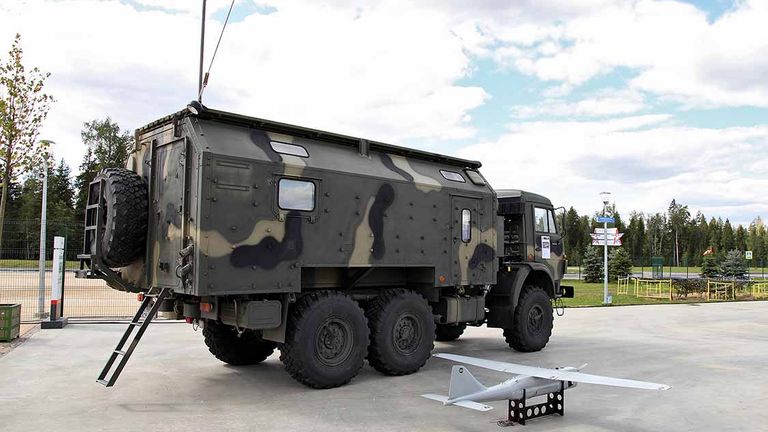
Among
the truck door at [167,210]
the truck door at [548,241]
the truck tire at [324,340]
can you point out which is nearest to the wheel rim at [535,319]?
the truck door at [548,241]

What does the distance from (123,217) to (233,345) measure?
2.77 m

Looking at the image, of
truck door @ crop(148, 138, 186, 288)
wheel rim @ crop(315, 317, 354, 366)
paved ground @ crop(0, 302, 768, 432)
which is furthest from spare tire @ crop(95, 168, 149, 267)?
wheel rim @ crop(315, 317, 354, 366)

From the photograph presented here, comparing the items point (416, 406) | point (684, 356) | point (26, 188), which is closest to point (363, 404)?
point (416, 406)

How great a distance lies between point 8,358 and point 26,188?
52.7 m

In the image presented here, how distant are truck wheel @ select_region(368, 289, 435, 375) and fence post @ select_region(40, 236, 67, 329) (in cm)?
794

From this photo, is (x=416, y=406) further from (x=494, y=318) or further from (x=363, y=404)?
(x=494, y=318)

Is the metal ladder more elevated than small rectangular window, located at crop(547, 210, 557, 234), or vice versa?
small rectangular window, located at crop(547, 210, 557, 234)

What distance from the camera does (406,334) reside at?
28.2 feet

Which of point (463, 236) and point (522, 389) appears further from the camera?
point (463, 236)

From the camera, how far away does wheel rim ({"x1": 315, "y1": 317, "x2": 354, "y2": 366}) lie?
741cm

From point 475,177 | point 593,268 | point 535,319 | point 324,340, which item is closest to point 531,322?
point 535,319

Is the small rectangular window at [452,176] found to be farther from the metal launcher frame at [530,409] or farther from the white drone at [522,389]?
the metal launcher frame at [530,409]

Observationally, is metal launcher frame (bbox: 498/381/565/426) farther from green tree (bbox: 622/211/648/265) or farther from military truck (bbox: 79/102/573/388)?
green tree (bbox: 622/211/648/265)

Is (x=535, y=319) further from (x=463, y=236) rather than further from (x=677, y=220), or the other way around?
(x=677, y=220)
